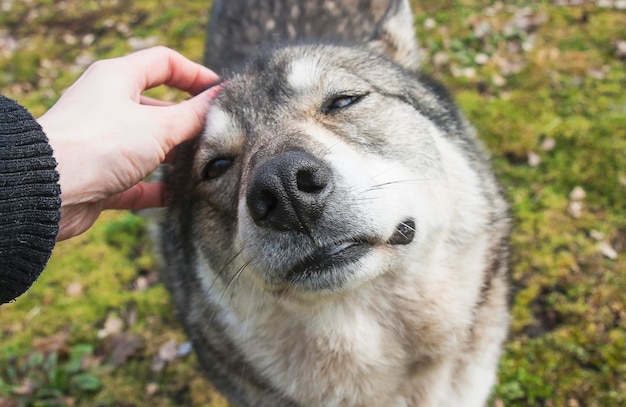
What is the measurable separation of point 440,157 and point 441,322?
31.2 inches

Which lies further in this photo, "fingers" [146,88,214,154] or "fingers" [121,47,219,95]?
"fingers" [121,47,219,95]

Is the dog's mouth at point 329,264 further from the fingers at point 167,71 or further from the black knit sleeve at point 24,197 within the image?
the fingers at point 167,71

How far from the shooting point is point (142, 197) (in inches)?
118

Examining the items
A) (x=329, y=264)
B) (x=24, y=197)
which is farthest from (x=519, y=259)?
(x=24, y=197)

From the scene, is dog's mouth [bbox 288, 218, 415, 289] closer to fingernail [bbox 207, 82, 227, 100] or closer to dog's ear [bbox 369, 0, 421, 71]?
fingernail [bbox 207, 82, 227, 100]

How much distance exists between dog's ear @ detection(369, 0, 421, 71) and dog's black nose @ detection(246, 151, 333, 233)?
1.63 metres

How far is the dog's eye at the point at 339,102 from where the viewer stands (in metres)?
2.49

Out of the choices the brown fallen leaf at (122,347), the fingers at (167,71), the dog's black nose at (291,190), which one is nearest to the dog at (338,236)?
the dog's black nose at (291,190)

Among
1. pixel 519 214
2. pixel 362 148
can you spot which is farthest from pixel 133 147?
pixel 519 214

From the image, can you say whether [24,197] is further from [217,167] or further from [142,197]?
[142,197]

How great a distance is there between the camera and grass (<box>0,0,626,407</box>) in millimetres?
3588

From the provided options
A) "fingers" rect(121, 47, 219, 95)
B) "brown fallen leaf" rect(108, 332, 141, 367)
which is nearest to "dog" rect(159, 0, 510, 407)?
"fingers" rect(121, 47, 219, 95)

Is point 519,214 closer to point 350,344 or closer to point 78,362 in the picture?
point 350,344

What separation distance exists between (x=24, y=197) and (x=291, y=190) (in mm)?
1007
